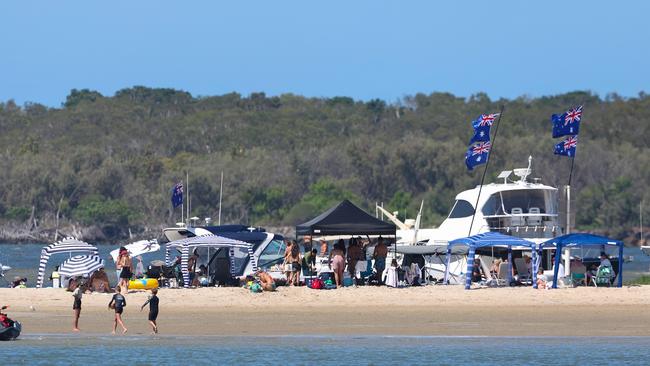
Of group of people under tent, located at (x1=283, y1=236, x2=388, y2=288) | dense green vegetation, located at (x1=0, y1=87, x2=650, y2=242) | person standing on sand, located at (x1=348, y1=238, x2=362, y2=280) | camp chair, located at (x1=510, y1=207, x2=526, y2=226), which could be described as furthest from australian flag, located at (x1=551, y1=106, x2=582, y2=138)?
dense green vegetation, located at (x1=0, y1=87, x2=650, y2=242)

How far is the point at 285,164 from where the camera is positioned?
141875 millimetres

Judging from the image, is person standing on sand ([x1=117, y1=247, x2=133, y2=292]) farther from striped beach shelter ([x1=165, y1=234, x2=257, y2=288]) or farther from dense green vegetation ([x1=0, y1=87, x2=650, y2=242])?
dense green vegetation ([x1=0, y1=87, x2=650, y2=242])

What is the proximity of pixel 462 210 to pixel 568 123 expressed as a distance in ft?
14.2

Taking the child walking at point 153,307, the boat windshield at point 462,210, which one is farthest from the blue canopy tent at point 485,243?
the child walking at point 153,307

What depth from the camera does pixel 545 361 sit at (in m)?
27.2

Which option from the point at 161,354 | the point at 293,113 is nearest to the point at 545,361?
the point at 161,354

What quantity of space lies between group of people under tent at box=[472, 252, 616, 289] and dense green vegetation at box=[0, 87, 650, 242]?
80597 mm

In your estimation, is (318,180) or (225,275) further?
(318,180)

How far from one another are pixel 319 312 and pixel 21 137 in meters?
136

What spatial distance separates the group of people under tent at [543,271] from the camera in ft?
122

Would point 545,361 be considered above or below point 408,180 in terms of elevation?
below

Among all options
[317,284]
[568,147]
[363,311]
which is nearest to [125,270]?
[317,284]

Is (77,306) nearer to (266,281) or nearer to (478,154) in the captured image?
(266,281)

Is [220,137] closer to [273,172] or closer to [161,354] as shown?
[273,172]
